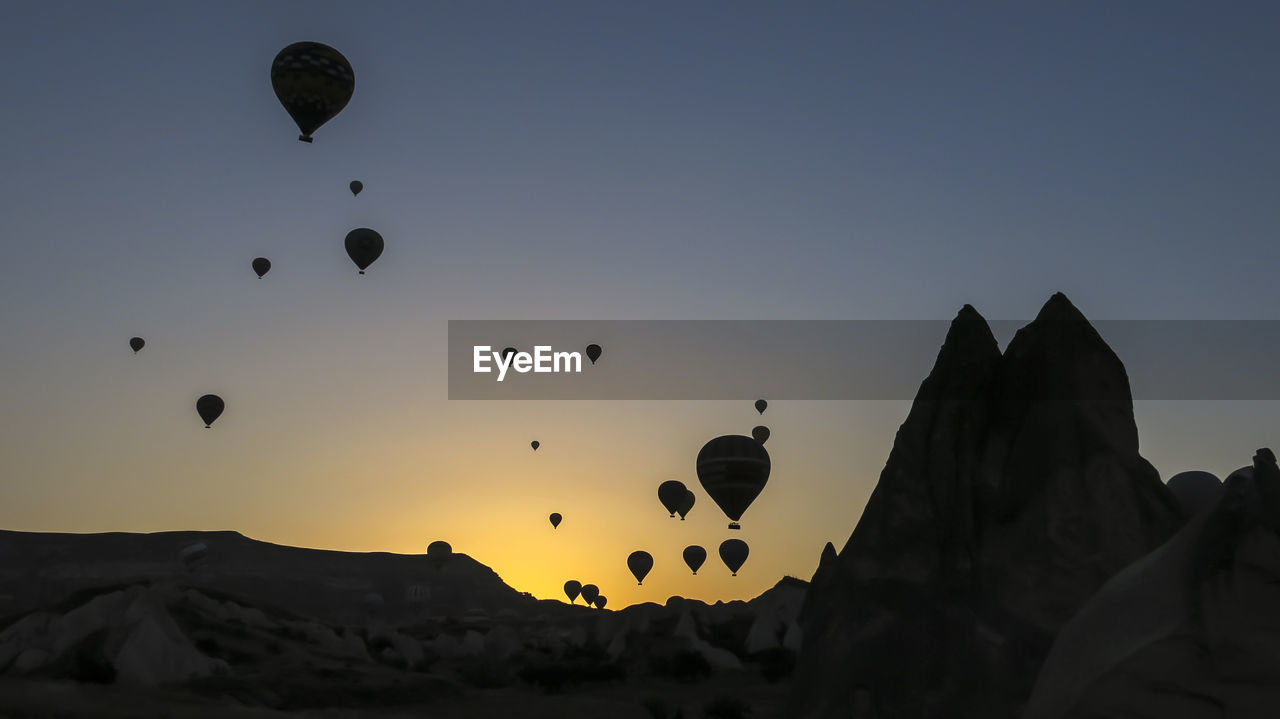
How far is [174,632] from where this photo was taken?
3406 cm

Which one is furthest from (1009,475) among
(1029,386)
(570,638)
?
(570,638)

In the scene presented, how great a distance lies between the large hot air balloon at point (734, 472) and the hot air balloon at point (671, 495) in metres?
21.1

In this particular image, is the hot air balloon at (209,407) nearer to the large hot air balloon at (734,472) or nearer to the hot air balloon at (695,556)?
the large hot air balloon at (734,472)

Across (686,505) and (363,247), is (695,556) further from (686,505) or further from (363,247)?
(363,247)

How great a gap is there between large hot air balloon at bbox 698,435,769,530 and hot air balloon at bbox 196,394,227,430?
2519 cm

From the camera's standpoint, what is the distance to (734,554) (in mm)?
65750

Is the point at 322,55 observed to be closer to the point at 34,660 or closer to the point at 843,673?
the point at 34,660

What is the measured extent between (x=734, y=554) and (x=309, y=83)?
4081 centimetres

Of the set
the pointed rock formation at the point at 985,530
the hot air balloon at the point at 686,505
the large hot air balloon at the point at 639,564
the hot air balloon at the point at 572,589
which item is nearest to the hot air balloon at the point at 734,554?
the hot air balloon at the point at 686,505

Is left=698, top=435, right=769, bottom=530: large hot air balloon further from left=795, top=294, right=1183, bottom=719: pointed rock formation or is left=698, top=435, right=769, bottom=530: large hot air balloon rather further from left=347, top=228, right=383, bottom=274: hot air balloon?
left=795, top=294, right=1183, bottom=719: pointed rock formation

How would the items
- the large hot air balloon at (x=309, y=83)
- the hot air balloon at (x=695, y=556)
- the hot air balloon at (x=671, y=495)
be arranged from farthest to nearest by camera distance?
the hot air balloon at (x=695, y=556), the hot air balloon at (x=671, y=495), the large hot air balloon at (x=309, y=83)

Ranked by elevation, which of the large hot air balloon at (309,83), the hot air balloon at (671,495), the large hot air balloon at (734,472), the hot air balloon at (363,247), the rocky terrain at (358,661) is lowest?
the rocky terrain at (358,661)

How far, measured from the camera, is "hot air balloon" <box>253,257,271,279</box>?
48125 mm

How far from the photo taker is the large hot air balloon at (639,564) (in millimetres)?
80375
